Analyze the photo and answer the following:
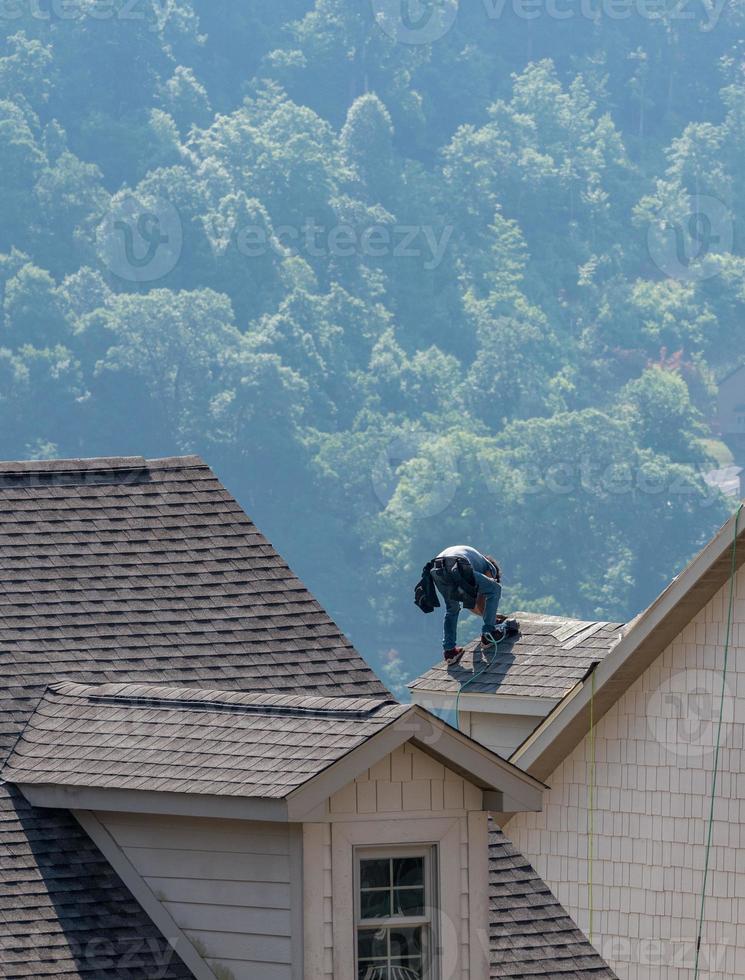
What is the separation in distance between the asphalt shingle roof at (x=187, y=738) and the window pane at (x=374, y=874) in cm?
61

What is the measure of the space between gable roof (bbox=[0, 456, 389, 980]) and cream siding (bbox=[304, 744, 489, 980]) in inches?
31.1

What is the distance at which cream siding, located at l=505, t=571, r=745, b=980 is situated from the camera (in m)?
13.0

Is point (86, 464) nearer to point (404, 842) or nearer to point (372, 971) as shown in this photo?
point (404, 842)

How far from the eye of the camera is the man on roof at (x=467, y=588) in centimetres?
1591

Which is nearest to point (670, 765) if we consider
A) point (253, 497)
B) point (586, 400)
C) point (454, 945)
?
point (454, 945)

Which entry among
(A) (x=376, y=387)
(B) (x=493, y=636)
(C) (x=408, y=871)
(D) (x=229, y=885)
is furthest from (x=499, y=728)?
(A) (x=376, y=387)

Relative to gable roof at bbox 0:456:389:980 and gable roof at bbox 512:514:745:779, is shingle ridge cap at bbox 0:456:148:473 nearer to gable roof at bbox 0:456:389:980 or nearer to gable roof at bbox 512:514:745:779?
gable roof at bbox 0:456:389:980

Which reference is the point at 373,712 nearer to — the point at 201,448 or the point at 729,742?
the point at 729,742

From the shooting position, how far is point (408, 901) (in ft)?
29.2

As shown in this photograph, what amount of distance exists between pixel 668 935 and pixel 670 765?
1.14 metres

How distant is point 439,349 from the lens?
7441 inches

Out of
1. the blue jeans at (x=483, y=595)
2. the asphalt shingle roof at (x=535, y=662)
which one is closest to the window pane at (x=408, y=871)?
the asphalt shingle roof at (x=535, y=662)

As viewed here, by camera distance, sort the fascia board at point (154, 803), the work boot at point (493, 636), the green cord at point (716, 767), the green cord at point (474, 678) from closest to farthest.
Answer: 1. the fascia board at point (154, 803)
2. the green cord at point (716, 767)
3. the green cord at point (474, 678)
4. the work boot at point (493, 636)

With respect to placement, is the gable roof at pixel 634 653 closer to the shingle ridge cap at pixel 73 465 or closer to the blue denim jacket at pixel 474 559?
the blue denim jacket at pixel 474 559
